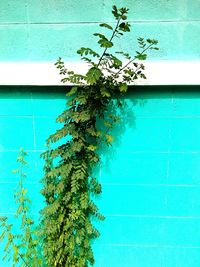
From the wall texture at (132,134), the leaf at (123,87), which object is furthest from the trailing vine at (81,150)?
the wall texture at (132,134)

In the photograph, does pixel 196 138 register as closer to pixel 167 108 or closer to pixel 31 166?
pixel 167 108

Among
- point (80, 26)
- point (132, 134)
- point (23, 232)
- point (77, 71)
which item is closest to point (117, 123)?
point (132, 134)

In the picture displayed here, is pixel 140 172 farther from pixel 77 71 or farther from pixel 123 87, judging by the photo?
pixel 77 71

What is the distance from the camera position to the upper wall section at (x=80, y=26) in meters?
1.96

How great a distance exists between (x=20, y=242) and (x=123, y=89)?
1.60 meters

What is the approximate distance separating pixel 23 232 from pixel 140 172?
112 cm

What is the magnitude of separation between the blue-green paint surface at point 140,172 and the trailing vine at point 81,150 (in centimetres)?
14

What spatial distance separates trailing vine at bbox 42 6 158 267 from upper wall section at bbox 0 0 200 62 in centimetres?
A: 9

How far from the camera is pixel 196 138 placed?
2.12 meters

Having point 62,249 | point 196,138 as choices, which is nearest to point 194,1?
point 196,138

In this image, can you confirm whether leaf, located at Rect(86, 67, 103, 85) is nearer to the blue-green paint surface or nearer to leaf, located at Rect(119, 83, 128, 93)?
leaf, located at Rect(119, 83, 128, 93)

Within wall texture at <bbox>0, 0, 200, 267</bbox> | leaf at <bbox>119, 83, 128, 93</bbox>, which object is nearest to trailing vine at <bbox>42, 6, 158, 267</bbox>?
leaf at <bbox>119, 83, 128, 93</bbox>

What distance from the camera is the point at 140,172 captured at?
2.21 meters

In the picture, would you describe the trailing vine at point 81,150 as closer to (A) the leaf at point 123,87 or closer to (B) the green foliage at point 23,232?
(A) the leaf at point 123,87
